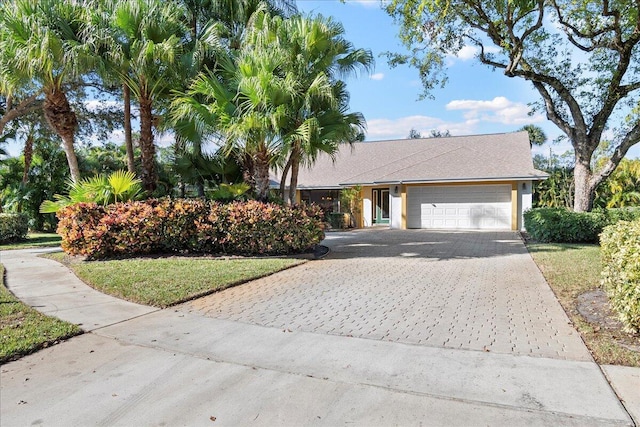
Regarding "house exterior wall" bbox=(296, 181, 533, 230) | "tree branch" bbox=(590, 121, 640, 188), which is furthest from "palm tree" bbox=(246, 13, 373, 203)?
"house exterior wall" bbox=(296, 181, 533, 230)

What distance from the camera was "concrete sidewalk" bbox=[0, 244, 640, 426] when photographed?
303 cm

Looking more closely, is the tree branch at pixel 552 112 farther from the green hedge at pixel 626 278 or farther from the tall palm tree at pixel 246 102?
the green hedge at pixel 626 278

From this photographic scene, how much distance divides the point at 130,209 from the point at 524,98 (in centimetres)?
1629

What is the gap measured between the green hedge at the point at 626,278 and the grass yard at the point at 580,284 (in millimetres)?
262

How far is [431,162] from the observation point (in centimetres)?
2180

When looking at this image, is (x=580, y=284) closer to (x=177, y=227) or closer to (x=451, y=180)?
(x=177, y=227)

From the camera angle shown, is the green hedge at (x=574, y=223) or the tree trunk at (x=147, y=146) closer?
the tree trunk at (x=147, y=146)

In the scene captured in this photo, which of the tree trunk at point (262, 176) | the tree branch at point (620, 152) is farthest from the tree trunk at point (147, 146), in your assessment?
the tree branch at point (620, 152)

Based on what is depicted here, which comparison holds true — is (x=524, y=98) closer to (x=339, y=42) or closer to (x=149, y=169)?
(x=339, y=42)

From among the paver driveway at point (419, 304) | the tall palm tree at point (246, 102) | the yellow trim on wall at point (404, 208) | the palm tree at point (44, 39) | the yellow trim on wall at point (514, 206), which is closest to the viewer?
the paver driveway at point (419, 304)

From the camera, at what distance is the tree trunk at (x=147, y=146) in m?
11.5

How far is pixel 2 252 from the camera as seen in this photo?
12.2 meters

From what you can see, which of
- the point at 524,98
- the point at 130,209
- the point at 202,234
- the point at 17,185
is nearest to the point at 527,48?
the point at 524,98

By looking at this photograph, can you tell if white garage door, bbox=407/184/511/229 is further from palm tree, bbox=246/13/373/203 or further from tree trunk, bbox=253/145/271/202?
tree trunk, bbox=253/145/271/202
